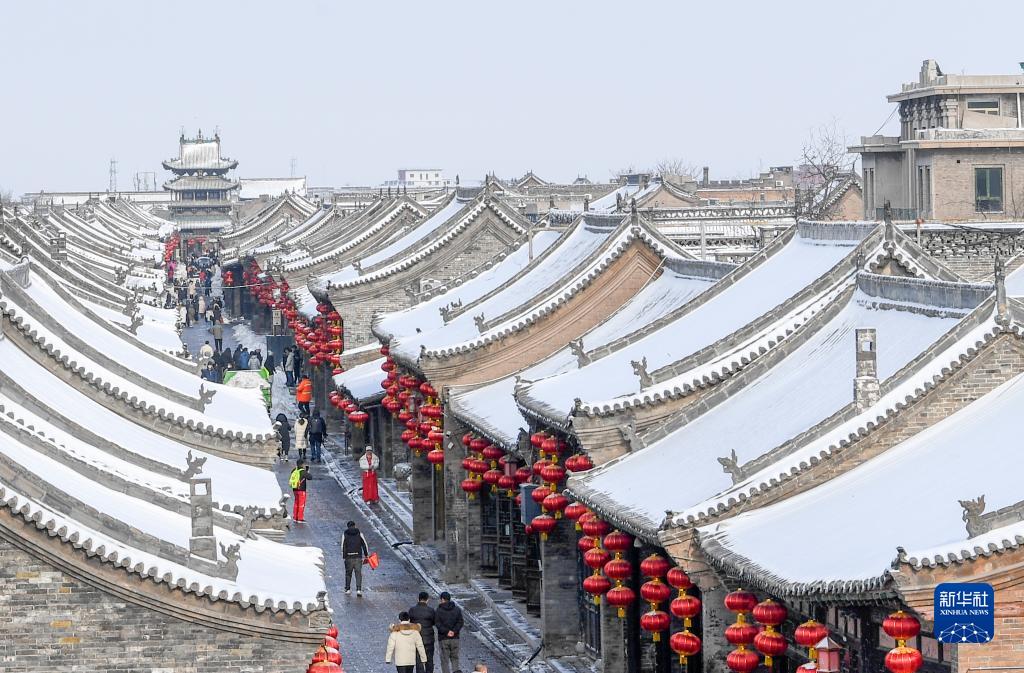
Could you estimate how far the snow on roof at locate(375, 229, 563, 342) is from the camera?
47969mm

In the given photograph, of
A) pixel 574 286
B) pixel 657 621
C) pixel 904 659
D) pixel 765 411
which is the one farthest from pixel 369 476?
pixel 904 659

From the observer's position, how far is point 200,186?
6348 inches

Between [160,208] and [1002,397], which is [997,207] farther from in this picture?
[160,208]

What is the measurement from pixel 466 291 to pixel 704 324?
1933 centimetres

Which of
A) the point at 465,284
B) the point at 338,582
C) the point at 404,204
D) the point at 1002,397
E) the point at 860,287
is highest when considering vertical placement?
the point at 404,204

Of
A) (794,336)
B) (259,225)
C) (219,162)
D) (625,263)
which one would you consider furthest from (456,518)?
(219,162)

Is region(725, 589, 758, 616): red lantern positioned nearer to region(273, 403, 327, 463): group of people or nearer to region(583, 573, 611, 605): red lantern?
region(583, 573, 611, 605): red lantern

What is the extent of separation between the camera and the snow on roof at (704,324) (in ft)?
101

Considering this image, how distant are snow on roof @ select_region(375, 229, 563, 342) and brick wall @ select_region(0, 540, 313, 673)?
27.2m

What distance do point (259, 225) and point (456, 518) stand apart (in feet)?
267

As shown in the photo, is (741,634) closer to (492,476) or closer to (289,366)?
(492,476)

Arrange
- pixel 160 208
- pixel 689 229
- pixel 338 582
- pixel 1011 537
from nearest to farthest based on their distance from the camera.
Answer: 1. pixel 1011 537
2. pixel 338 582
3. pixel 689 229
4. pixel 160 208

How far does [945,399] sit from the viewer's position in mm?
21625

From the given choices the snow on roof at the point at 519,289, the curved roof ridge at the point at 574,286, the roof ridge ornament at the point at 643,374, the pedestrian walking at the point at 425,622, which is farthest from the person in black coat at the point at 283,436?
the roof ridge ornament at the point at 643,374
